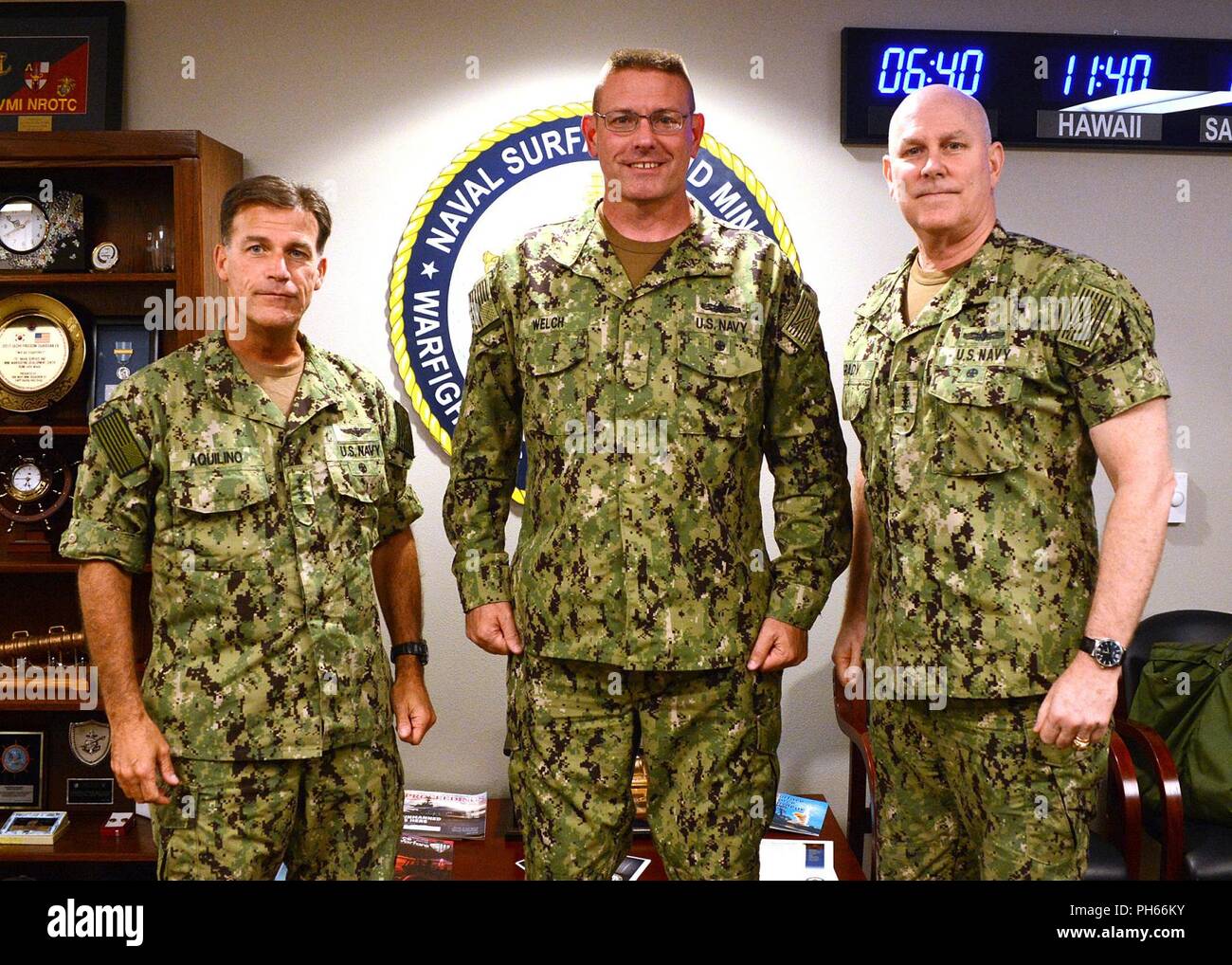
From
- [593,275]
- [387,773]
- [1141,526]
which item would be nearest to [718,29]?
[593,275]

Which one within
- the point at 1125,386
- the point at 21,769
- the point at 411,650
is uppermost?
the point at 1125,386

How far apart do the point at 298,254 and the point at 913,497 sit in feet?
3.91

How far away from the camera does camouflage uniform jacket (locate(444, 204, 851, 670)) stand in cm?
189

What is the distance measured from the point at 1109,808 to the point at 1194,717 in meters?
0.32

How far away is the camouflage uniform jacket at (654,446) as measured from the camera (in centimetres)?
189

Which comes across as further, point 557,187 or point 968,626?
point 557,187

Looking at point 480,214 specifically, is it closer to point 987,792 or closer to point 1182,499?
point 987,792

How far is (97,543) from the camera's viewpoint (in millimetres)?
1869

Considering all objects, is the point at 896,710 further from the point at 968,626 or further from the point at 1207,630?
the point at 1207,630

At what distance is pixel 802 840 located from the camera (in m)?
2.92

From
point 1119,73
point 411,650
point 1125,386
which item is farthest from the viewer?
point 1119,73

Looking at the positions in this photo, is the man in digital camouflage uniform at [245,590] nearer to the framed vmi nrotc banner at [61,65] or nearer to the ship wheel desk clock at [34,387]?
the ship wheel desk clock at [34,387]

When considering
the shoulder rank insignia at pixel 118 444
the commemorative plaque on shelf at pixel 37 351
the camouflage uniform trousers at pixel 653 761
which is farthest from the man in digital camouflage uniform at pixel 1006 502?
the commemorative plaque on shelf at pixel 37 351

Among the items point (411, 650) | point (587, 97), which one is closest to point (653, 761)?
point (411, 650)
